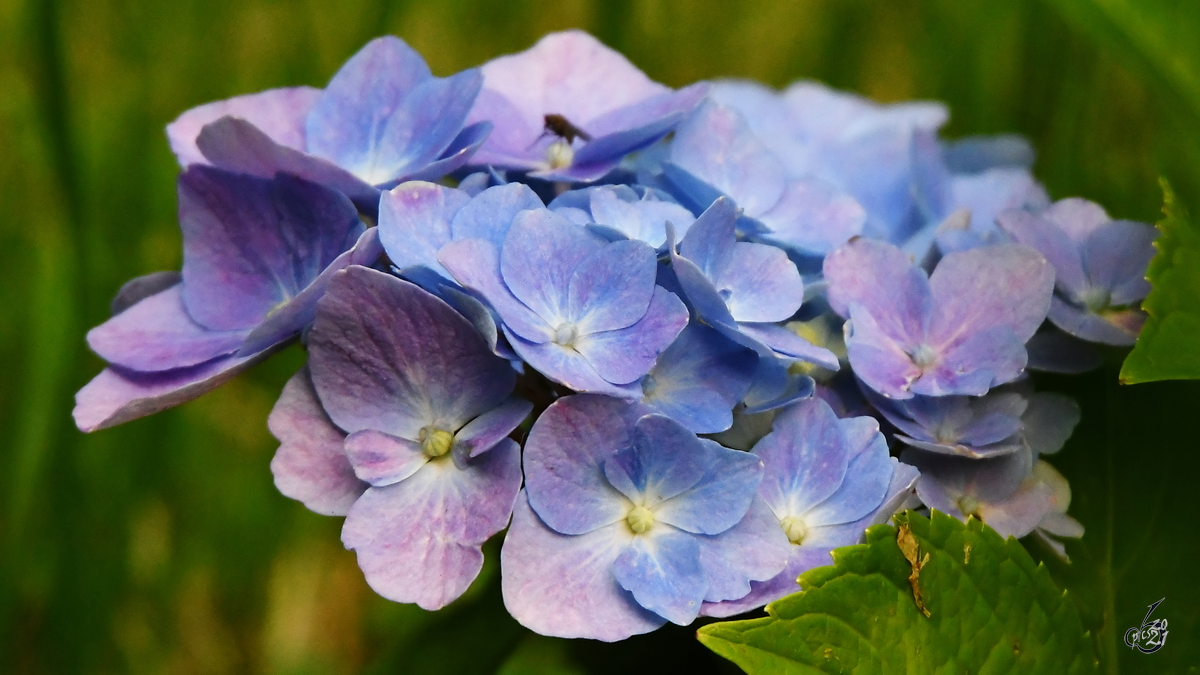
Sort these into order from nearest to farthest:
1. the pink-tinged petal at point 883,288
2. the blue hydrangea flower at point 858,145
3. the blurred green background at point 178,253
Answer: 1. the pink-tinged petal at point 883,288
2. the blue hydrangea flower at point 858,145
3. the blurred green background at point 178,253

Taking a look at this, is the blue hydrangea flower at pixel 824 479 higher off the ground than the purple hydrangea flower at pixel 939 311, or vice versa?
the purple hydrangea flower at pixel 939 311

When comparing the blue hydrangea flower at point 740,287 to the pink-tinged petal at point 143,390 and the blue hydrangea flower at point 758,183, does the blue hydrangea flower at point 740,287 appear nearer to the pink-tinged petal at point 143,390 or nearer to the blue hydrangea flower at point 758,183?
the blue hydrangea flower at point 758,183

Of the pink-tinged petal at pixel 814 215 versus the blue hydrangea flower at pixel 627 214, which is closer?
the blue hydrangea flower at pixel 627 214

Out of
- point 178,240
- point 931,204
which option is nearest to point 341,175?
point 931,204

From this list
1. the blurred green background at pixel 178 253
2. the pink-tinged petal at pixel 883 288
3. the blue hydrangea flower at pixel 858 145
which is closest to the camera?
the pink-tinged petal at pixel 883 288

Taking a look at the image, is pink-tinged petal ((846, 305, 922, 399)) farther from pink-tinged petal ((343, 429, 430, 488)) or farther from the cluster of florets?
pink-tinged petal ((343, 429, 430, 488))

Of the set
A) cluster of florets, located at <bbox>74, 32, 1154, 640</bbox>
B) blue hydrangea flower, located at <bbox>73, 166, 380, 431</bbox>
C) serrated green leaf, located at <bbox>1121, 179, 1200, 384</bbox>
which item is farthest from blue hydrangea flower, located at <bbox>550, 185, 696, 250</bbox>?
serrated green leaf, located at <bbox>1121, 179, 1200, 384</bbox>

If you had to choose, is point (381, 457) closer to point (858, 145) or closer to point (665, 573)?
point (665, 573)

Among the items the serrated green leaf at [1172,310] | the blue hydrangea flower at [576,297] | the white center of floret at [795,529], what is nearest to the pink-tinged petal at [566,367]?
the blue hydrangea flower at [576,297]
